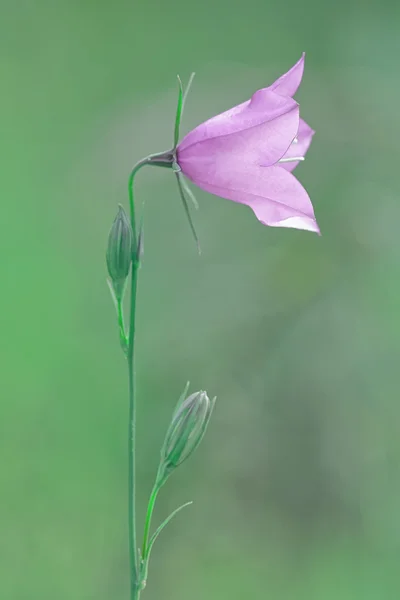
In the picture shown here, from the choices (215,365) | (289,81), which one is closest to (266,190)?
(289,81)

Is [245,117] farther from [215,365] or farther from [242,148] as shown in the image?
[215,365]

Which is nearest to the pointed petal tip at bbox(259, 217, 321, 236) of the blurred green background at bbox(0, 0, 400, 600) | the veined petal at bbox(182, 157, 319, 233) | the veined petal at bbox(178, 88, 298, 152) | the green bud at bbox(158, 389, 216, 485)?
the veined petal at bbox(182, 157, 319, 233)

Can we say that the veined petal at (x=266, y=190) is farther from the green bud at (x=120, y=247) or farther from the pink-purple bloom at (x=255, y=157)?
the green bud at (x=120, y=247)

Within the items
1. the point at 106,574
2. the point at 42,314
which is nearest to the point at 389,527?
the point at 106,574

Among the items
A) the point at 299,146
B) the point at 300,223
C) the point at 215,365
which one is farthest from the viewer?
the point at 215,365

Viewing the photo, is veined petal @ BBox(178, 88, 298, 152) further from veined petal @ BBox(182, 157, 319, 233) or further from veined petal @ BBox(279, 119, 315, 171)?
veined petal @ BBox(279, 119, 315, 171)

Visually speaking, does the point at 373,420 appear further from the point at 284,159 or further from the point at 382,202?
the point at 284,159
